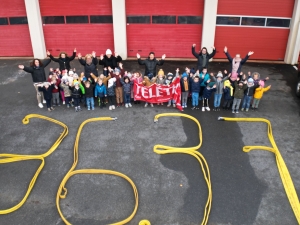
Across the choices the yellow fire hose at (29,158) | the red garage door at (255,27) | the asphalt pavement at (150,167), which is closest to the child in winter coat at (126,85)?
the asphalt pavement at (150,167)

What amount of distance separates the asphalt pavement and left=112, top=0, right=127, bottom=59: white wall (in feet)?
19.8

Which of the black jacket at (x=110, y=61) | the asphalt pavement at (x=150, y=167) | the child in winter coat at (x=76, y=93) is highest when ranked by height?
the black jacket at (x=110, y=61)

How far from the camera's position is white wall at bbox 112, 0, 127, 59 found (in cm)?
1449

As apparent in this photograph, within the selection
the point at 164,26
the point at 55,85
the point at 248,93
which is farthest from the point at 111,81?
the point at 164,26

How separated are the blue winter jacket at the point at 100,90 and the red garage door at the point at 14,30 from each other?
26.8 ft

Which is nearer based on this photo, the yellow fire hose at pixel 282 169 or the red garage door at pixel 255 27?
the yellow fire hose at pixel 282 169

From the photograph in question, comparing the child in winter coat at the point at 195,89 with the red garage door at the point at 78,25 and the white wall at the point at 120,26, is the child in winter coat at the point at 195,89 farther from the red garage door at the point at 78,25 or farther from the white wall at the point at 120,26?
the red garage door at the point at 78,25

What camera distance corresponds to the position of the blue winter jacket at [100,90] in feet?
33.1

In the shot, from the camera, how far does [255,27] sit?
14828 mm

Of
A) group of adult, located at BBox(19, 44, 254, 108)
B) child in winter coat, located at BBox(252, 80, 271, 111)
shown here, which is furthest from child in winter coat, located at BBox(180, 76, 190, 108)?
child in winter coat, located at BBox(252, 80, 271, 111)

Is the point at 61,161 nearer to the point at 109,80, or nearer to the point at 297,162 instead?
the point at 109,80

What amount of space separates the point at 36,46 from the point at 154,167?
11.4 meters

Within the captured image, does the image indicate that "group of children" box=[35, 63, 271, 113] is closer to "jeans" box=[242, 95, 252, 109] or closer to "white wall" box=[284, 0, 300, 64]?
"jeans" box=[242, 95, 252, 109]

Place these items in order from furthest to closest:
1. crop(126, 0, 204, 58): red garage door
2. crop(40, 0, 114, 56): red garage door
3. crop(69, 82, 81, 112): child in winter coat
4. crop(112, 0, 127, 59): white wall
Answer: crop(40, 0, 114, 56): red garage door < crop(126, 0, 204, 58): red garage door < crop(112, 0, 127, 59): white wall < crop(69, 82, 81, 112): child in winter coat
